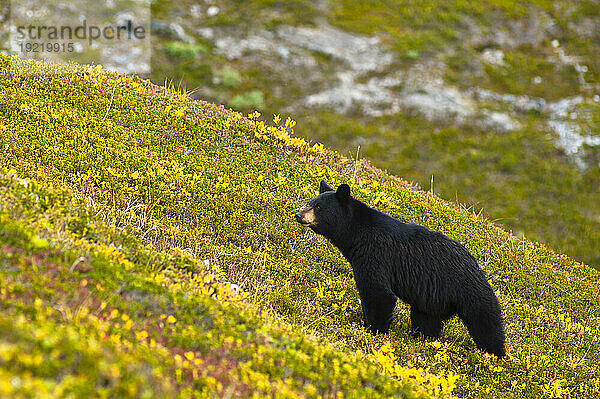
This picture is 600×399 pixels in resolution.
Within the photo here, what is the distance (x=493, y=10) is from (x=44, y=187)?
37.1m

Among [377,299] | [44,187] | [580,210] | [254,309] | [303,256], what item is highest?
[44,187]

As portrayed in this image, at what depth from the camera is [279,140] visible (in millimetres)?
12914

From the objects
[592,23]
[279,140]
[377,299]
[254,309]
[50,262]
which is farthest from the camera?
[592,23]

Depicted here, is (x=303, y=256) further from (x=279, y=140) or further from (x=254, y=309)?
(x=279, y=140)

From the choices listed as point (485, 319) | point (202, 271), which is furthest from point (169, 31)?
point (485, 319)

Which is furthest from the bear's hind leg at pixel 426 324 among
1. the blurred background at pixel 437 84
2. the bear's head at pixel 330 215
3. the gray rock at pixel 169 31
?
the gray rock at pixel 169 31

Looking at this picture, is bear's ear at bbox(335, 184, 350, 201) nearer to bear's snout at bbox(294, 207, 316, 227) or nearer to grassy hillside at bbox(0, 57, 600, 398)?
bear's snout at bbox(294, 207, 316, 227)

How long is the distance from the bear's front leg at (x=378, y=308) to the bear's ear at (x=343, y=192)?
1.78 m

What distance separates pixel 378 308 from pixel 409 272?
88 centimetres

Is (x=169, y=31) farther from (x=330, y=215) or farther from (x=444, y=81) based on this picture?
(x=330, y=215)

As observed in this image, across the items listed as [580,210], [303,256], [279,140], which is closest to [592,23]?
[580,210]

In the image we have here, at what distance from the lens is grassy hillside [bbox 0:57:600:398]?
14.8 ft

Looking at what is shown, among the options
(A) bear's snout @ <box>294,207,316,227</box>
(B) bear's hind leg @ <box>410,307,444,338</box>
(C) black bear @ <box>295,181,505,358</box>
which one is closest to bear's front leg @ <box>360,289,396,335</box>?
(C) black bear @ <box>295,181,505,358</box>

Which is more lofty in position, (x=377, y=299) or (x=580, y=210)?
(x=377, y=299)
